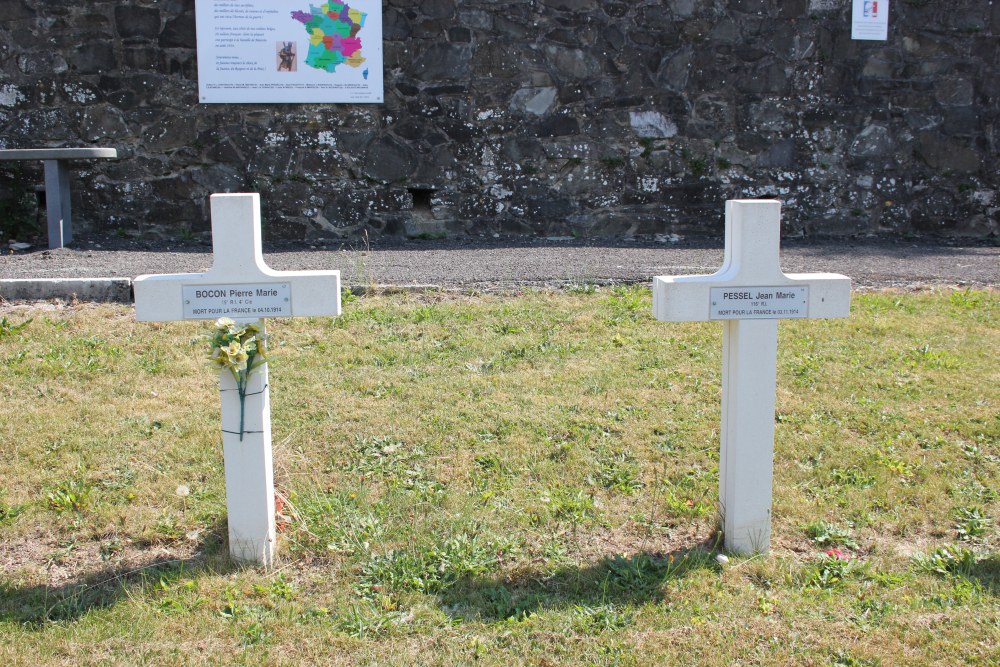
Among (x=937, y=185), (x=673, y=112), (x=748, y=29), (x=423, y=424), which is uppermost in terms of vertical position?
(x=748, y=29)

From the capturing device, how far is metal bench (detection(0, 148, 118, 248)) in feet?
24.3

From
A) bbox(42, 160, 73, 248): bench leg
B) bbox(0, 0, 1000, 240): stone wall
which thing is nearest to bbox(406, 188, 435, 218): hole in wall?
bbox(0, 0, 1000, 240): stone wall

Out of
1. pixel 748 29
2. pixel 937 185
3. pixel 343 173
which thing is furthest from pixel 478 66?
pixel 937 185

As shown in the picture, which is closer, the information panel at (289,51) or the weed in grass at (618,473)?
the weed in grass at (618,473)

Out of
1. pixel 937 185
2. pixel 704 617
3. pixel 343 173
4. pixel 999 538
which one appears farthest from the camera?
pixel 937 185

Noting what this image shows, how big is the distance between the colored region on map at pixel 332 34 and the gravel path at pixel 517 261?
1.74m

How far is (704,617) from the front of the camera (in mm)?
2828

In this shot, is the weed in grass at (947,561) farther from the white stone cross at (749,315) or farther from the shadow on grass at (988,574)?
the white stone cross at (749,315)

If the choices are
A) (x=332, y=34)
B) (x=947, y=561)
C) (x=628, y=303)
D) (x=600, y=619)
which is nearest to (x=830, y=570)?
(x=947, y=561)

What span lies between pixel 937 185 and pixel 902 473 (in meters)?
Result: 6.32

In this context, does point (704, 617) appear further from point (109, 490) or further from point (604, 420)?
point (109, 490)

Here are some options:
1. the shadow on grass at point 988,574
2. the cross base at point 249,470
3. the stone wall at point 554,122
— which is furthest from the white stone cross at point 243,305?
the stone wall at point 554,122

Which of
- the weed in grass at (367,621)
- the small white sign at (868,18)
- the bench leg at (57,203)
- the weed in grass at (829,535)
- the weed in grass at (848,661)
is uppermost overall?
the small white sign at (868,18)

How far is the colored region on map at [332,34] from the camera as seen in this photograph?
832cm
